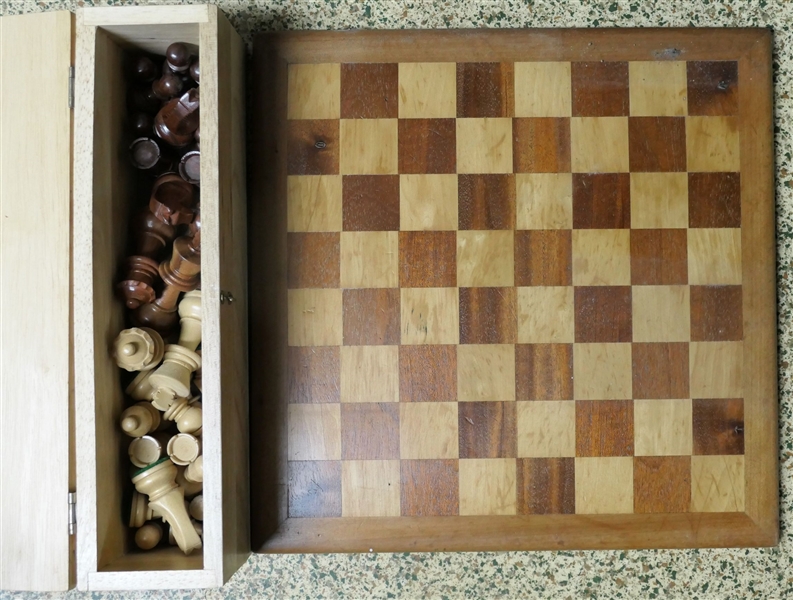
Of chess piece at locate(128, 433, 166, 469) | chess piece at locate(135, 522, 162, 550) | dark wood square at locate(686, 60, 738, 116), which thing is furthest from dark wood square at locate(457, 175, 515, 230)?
chess piece at locate(135, 522, 162, 550)

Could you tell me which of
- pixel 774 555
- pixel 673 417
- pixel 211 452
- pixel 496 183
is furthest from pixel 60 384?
pixel 774 555

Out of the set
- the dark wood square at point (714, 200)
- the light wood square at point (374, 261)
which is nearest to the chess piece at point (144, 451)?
the light wood square at point (374, 261)

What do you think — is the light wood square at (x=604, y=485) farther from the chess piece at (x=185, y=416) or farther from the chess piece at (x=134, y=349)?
the chess piece at (x=134, y=349)

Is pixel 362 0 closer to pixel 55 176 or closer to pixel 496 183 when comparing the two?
pixel 496 183

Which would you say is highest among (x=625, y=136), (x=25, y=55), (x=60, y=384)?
(x=25, y=55)

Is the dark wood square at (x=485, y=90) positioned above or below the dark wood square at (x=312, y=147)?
→ above
